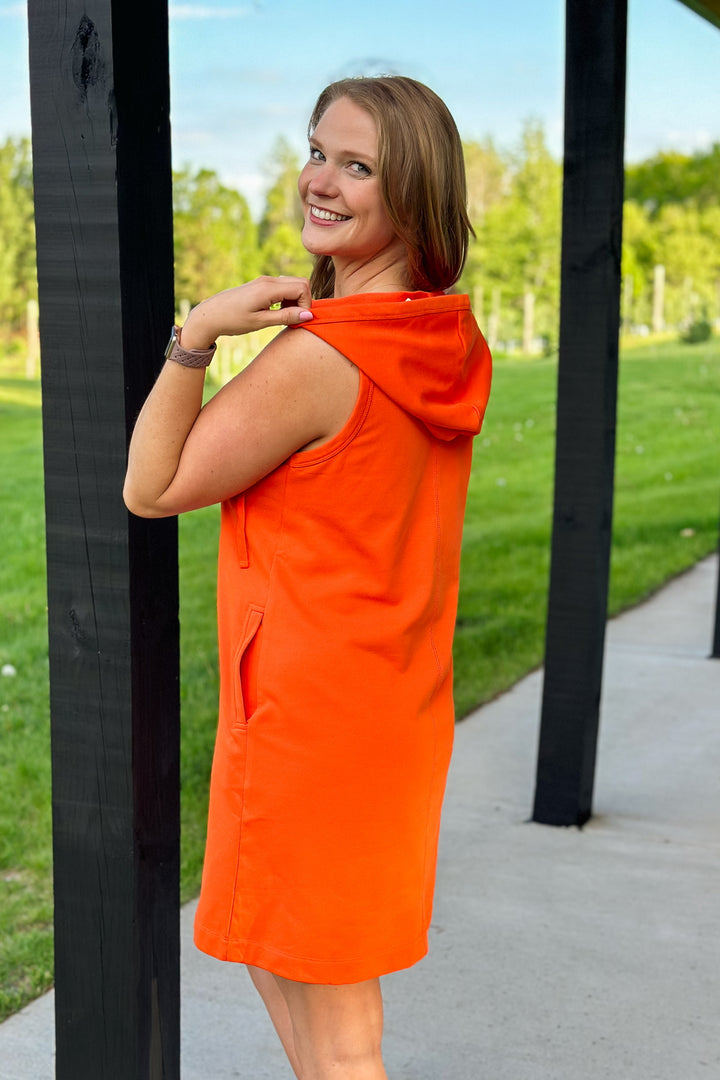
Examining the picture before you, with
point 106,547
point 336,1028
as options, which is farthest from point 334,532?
point 336,1028

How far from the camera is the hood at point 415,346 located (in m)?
1.50

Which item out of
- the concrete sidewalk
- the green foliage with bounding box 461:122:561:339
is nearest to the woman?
the concrete sidewalk

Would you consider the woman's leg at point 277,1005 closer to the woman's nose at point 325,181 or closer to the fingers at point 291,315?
the fingers at point 291,315

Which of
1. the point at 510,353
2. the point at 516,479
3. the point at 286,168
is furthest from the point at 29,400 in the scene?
the point at 510,353

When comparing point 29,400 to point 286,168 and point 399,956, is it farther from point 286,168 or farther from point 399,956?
point 399,956

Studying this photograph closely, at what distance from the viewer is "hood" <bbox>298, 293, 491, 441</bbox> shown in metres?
1.50

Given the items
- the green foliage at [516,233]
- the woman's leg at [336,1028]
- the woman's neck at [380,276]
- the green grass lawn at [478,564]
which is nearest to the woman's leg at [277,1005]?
the woman's leg at [336,1028]

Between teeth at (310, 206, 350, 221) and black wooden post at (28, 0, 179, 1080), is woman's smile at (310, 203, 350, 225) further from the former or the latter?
black wooden post at (28, 0, 179, 1080)

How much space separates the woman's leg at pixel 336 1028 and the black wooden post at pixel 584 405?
79.4 inches

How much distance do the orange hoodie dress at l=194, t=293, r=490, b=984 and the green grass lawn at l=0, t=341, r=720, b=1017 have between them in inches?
58.5

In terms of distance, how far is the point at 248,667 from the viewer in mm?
1566

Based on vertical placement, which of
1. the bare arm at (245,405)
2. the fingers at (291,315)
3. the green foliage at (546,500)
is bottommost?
the green foliage at (546,500)

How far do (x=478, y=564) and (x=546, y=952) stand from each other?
576 cm

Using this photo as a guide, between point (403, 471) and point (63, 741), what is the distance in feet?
2.22
